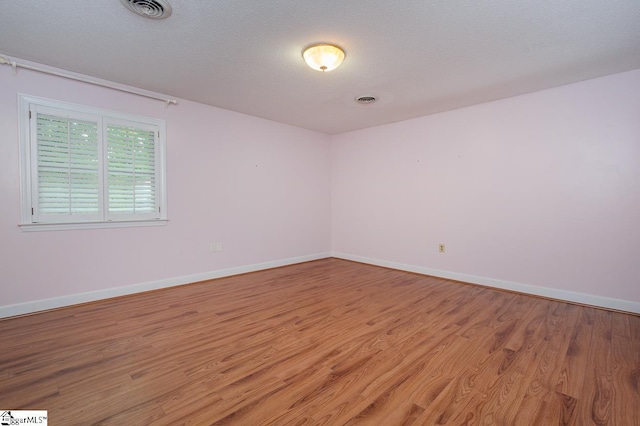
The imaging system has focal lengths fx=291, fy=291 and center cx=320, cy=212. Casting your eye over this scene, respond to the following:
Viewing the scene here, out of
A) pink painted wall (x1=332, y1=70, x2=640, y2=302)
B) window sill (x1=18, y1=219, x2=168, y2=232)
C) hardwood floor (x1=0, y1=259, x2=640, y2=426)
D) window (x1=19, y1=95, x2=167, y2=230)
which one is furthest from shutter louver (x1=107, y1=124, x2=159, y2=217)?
pink painted wall (x1=332, y1=70, x2=640, y2=302)

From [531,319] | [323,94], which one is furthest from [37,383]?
[531,319]

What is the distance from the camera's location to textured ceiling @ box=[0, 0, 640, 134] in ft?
6.91

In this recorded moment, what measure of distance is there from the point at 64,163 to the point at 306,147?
142 inches

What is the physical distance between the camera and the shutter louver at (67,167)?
9.96ft

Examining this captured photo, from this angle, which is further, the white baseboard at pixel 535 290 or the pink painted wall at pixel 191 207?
the white baseboard at pixel 535 290

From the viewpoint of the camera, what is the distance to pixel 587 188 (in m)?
3.30

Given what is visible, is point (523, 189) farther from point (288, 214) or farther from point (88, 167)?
point (88, 167)

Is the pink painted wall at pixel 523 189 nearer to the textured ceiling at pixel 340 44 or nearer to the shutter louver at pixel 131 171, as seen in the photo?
the textured ceiling at pixel 340 44

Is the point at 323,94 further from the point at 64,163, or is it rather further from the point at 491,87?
the point at 64,163

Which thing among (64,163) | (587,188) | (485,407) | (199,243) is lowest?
(485,407)

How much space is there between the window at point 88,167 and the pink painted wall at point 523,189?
11.7ft

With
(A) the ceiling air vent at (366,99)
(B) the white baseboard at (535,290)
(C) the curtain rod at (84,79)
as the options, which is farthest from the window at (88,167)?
(B) the white baseboard at (535,290)

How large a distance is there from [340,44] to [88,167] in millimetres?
3027

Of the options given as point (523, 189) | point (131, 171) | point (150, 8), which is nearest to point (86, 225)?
point (131, 171)
